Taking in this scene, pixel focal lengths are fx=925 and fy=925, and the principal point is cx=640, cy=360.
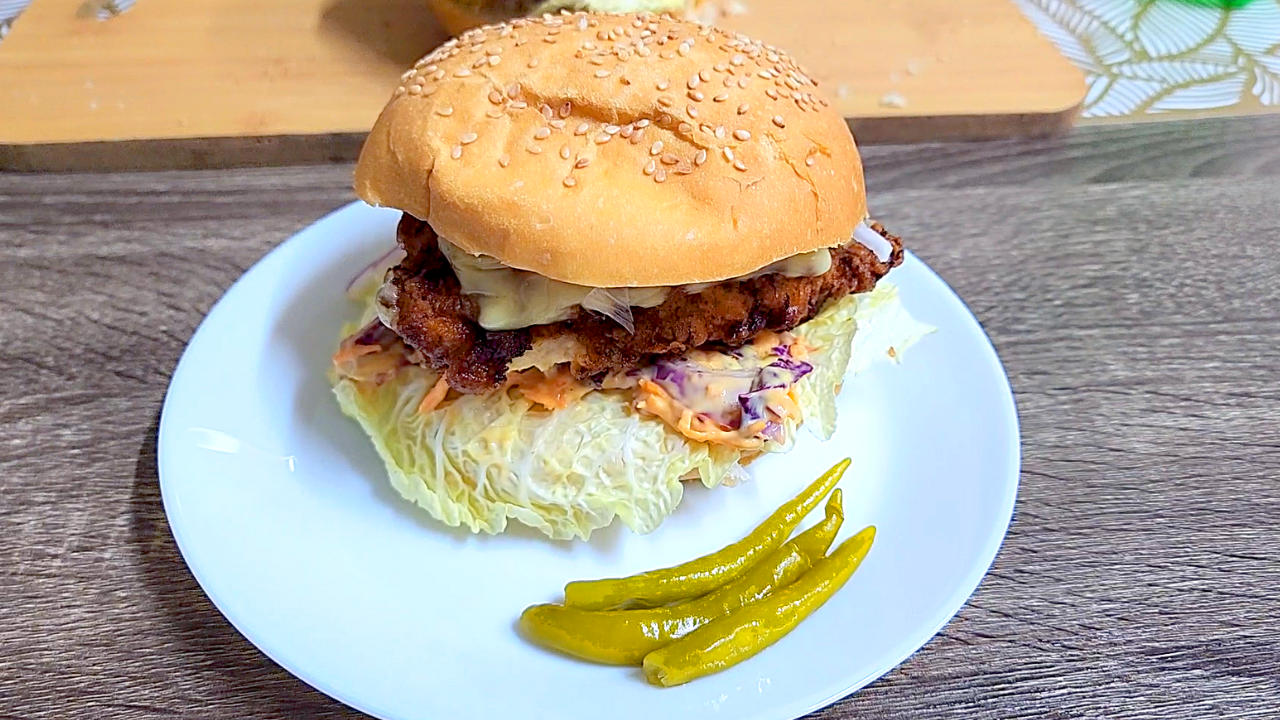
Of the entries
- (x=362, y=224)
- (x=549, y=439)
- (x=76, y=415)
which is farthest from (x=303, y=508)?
(x=362, y=224)

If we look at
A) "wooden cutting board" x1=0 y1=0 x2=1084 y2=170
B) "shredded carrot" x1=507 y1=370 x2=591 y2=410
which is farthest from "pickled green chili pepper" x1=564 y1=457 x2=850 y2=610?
"wooden cutting board" x1=0 y1=0 x2=1084 y2=170

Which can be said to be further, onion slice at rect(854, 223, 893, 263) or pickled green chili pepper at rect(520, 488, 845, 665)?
onion slice at rect(854, 223, 893, 263)

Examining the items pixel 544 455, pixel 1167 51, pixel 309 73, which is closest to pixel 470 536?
pixel 544 455

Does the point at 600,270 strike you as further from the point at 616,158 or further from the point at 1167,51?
the point at 1167,51

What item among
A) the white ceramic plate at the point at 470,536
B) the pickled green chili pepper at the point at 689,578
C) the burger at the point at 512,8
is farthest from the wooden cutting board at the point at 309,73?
the pickled green chili pepper at the point at 689,578

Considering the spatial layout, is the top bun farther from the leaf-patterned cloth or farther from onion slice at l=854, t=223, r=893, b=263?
the leaf-patterned cloth

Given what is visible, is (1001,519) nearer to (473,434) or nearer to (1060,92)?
(473,434)
